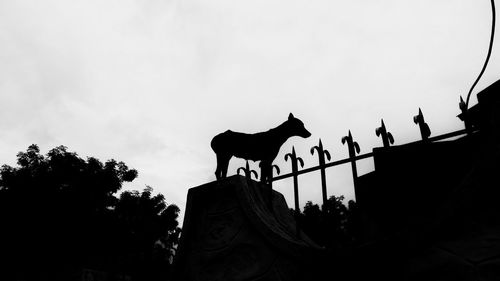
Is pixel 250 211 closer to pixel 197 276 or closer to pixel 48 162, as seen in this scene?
pixel 197 276

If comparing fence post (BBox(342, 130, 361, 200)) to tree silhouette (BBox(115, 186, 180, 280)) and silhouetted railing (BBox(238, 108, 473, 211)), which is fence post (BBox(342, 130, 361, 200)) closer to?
silhouetted railing (BBox(238, 108, 473, 211))

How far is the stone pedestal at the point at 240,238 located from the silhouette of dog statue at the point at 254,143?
52 cm

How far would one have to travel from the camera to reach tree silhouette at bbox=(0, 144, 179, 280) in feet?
49.2

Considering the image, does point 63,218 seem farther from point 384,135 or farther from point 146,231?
point 384,135

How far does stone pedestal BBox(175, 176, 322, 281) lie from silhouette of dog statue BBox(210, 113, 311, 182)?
0.52m

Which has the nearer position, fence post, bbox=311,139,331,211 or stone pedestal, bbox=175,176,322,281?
stone pedestal, bbox=175,176,322,281

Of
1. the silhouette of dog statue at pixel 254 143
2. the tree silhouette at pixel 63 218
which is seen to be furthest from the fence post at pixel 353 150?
the tree silhouette at pixel 63 218

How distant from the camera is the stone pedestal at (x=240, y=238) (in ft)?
8.42

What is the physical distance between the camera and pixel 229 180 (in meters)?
3.11

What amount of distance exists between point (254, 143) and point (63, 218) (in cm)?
1469

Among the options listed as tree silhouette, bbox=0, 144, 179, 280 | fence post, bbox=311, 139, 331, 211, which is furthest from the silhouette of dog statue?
tree silhouette, bbox=0, 144, 179, 280

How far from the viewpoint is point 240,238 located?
287 centimetres

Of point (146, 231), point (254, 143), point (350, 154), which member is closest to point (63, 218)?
point (146, 231)

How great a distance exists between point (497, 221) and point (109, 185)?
60.5 ft
